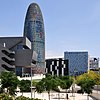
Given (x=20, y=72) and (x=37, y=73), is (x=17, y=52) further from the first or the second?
(x=37, y=73)

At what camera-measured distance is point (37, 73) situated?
167 m

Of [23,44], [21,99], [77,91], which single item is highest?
[23,44]

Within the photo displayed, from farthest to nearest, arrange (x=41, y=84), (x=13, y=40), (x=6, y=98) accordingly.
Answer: (x=13, y=40), (x=41, y=84), (x=6, y=98)

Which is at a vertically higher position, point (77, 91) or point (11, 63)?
point (11, 63)

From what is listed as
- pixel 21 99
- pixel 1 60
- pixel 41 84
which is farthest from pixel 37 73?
pixel 21 99

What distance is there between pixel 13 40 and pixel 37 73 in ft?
72.7

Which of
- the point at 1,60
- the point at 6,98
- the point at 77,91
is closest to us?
the point at 6,98

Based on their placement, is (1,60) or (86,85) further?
(1,60)

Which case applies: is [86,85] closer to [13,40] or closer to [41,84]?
[41,84]

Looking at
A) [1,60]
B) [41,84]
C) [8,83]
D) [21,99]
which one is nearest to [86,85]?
[41,84]

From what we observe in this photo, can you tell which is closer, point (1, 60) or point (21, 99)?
point (21, 99)

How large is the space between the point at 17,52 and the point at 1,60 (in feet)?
48.7

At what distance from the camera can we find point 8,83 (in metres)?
56.7

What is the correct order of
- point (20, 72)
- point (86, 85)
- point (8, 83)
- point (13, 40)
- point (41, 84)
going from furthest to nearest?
point (13, 40), point (20, 72), point (41, 84), point (86, 85), point (8, 83)
